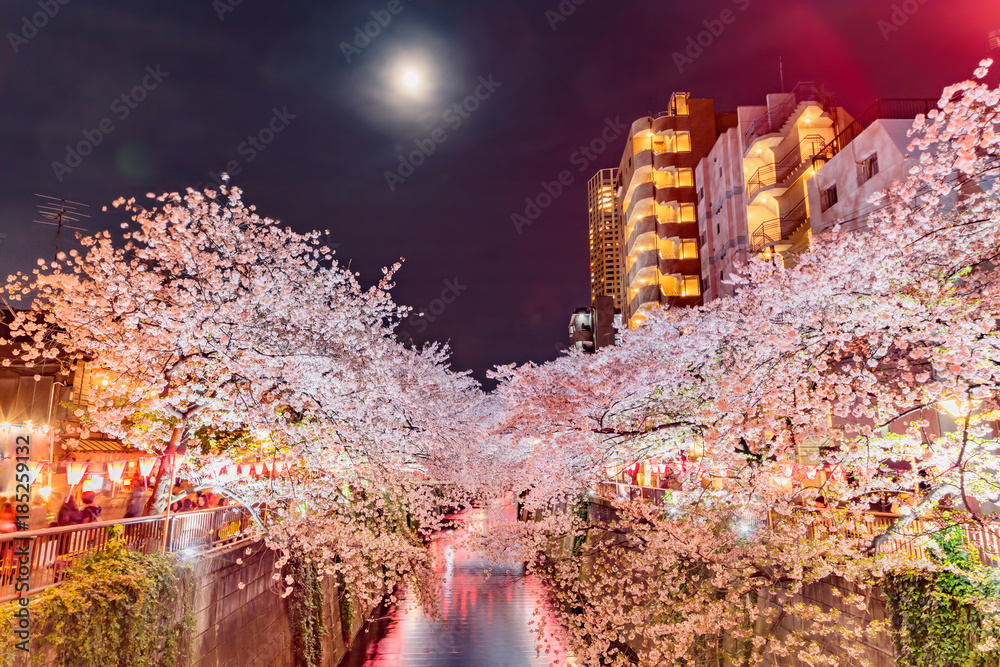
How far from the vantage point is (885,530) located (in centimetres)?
958

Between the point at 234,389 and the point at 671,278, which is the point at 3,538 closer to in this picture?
the point at 234,389

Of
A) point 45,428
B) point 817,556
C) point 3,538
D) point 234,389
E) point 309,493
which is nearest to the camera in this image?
point 3,538

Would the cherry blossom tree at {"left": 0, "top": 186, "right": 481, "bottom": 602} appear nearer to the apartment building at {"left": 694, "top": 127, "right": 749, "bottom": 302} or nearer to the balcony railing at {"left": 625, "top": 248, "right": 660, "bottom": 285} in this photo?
the apartment building at {"left": 694, "top": 127, "right": 749, "bottom": 302}

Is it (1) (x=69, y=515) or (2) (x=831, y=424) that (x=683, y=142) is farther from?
(1) (x=69, y=515)

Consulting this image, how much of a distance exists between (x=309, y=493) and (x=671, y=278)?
121 feet

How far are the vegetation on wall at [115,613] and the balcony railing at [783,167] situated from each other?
3469cm

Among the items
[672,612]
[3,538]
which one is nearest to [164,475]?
[3,538]

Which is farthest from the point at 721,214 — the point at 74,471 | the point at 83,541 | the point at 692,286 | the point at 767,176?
the point at 83,541

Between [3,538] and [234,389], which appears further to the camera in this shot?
[234,389]

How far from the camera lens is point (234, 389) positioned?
13.0 metres

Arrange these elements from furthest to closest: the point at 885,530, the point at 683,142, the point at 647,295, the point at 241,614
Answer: the point at 683,142
the point at 647,295
the point at 241,614
the point at 885,530

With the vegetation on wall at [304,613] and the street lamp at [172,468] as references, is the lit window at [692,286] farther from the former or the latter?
the street lamp at [172,468]

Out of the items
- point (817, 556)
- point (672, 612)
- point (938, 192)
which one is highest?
point (938, 192)

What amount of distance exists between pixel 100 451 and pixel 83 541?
20.9m
